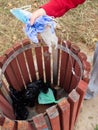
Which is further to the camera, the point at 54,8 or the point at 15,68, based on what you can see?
the point at 15,68

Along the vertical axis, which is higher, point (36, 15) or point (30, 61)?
point (36, 15)

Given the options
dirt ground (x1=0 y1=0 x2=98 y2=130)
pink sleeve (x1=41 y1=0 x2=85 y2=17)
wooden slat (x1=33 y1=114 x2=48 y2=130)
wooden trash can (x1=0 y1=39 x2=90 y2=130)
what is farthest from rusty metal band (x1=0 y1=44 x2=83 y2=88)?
dirt ground (x1=0 y1=0 x2=98 y2=130)

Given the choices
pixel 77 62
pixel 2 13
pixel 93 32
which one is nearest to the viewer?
pixel 77 62

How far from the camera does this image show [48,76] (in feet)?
7.67

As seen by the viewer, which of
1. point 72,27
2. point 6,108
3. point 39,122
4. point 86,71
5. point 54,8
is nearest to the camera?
point 39,122

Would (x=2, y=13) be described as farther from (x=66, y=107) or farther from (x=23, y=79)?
(x=66, y=107)

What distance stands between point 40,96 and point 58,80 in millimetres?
204

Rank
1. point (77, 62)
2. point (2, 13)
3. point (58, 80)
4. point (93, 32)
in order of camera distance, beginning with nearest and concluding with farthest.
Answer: point (77, 62)
point (58, 80)
point (93, 32)
point (2, 13)

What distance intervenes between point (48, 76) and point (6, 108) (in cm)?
54

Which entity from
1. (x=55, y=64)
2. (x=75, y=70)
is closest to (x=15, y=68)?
(x=55, y=64)

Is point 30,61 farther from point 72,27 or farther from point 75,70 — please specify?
point 72,27

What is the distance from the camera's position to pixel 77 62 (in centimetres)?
193

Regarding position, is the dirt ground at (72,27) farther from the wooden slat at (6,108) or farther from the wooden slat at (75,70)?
the wooden slat at (6,108)

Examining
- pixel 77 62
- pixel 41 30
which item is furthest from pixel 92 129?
pixel 41 30
